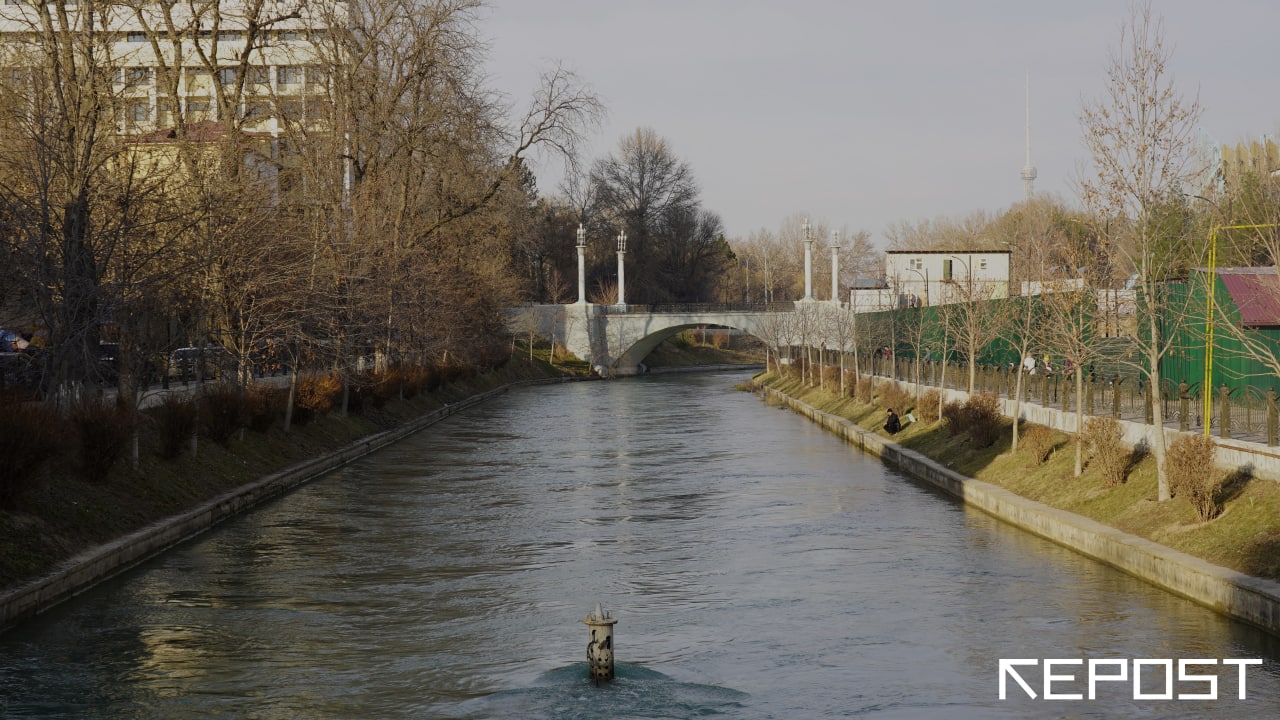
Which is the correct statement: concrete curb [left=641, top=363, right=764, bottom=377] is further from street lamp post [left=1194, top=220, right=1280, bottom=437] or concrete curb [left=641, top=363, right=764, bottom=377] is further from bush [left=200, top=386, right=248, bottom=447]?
street lamp post [left=1194, top=220, right=1280, bottom=437]

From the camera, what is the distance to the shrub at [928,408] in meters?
38.3

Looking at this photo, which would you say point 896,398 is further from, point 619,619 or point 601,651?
point 601,651

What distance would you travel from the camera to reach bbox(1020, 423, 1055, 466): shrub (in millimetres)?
26625

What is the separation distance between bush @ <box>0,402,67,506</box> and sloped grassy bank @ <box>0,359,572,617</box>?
0.20m

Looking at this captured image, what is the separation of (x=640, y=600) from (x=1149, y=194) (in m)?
10.3

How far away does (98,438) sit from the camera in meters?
21.4

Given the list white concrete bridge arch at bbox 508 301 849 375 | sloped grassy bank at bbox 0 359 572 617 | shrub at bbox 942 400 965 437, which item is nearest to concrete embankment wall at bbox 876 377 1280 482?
shrub at bbox 942 400 965 437

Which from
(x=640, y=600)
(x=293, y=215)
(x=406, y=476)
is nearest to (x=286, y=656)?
(x=640, y=600)

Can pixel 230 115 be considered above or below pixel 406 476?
above

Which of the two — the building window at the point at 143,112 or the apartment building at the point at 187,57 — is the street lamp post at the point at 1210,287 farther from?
the building window at the point at 143,112

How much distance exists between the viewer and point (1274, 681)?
13.1 metres

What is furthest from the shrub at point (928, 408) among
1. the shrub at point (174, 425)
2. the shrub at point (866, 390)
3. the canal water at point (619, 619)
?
the shrub at point (174, 425)

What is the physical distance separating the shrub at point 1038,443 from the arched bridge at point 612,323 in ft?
248

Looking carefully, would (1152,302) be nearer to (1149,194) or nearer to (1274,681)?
(1149,194)
